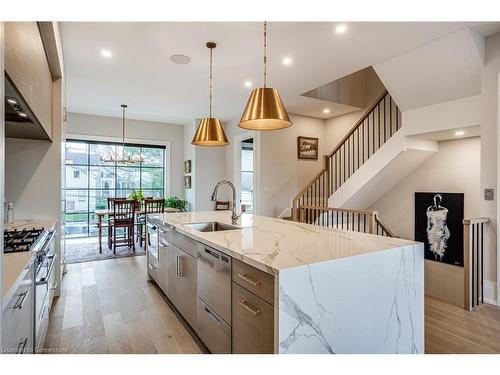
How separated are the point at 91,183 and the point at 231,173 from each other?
11.3 feet

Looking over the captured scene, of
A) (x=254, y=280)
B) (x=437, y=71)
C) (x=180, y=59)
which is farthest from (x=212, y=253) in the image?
(x=437, y=71)

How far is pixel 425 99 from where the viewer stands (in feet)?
13.4

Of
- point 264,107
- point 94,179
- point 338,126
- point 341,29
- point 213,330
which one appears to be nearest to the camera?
point 213,330

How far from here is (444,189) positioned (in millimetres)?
5035

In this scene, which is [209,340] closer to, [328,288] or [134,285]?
[328,288]

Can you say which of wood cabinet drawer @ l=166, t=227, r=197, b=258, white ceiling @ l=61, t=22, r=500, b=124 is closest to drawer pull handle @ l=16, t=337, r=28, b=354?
wood cabinet drawer @ l=166, t=227, r=197, b=258

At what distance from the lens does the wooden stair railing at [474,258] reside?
3153 mm

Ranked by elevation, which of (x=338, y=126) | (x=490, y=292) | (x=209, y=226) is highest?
(x=338, y=126)

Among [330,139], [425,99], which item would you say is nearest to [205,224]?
[425,99]

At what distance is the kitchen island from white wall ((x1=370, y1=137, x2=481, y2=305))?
3.70 metres

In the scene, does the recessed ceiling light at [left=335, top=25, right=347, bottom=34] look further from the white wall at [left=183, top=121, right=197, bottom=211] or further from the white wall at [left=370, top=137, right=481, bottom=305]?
the white wall at [left=183, top=121, right=197, bottom=211]

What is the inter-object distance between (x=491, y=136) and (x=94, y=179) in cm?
765

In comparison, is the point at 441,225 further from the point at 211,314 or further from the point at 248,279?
the point at 248,279
